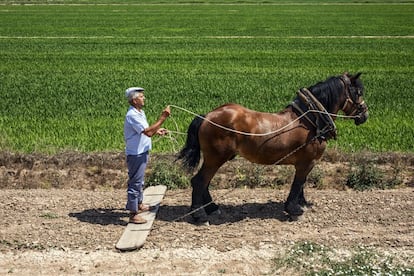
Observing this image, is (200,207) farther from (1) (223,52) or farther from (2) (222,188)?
(1) (223,52)

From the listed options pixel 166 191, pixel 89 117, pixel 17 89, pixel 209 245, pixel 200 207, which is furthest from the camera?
pixel 17 89

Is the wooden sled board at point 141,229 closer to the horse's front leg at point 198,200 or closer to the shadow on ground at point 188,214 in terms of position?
the shadow on ground at point 188,214

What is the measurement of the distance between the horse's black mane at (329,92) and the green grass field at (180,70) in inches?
145

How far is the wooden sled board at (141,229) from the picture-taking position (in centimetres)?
729

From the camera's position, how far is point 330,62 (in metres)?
27.3

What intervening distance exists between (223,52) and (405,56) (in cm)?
899

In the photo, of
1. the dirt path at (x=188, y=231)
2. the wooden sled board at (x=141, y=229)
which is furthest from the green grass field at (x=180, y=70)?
the dirt path at (x=188, y=231)

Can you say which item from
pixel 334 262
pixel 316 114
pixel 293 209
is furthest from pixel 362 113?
pixel 334 262

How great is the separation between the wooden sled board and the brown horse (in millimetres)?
653

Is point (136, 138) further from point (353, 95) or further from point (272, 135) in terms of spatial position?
point (353, 95)

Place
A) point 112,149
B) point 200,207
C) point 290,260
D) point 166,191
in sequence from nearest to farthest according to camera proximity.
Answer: point 290,260
point 200,207
point 166,191
point 112,149

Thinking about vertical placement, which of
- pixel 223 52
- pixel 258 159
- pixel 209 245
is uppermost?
pixel 258 159

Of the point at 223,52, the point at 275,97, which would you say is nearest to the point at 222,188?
the point at 275,97

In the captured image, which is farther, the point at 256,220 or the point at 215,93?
the point at 215,93
